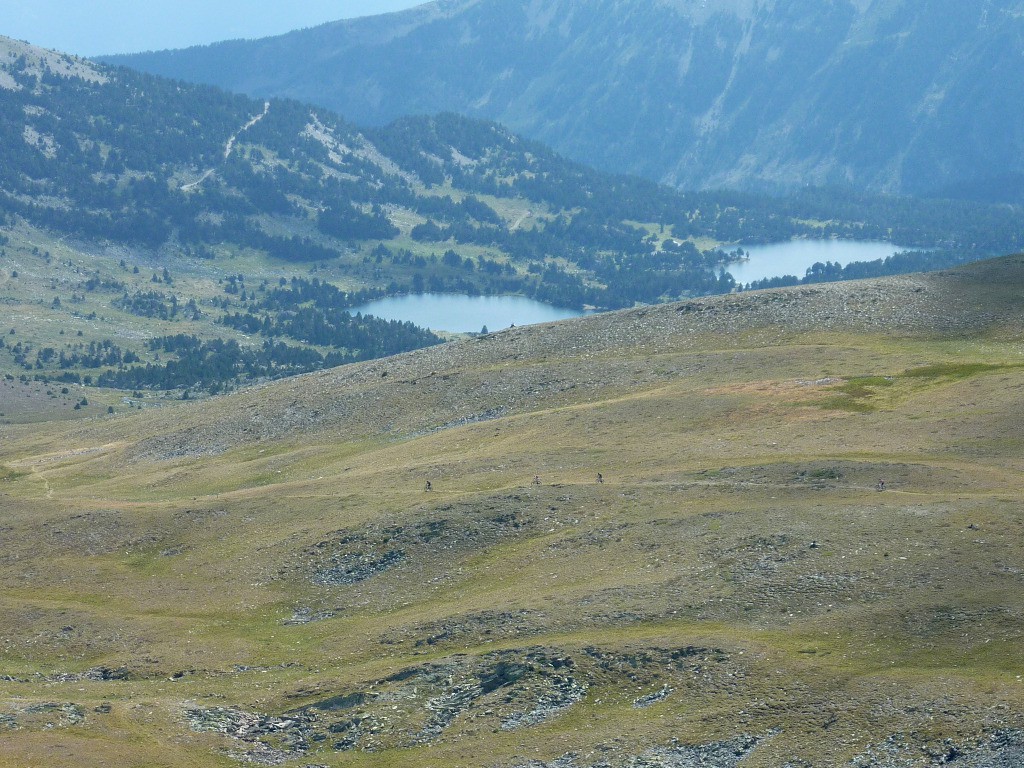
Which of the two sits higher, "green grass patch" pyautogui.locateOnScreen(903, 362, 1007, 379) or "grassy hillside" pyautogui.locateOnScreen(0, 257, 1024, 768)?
"green grass patch" pyautogui.locateOnScreen(903, 362, 1007, 379)

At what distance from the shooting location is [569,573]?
270 feet

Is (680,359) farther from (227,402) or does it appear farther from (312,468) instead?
(227,402)

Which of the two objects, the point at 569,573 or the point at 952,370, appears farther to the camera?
the point at 952,370

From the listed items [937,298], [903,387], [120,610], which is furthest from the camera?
[937,298]

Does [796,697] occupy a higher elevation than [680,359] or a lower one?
lower

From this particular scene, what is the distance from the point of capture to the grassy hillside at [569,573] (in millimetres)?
62844

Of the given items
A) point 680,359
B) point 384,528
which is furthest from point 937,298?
point 384,528

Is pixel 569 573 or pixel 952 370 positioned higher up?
pixel 952 370

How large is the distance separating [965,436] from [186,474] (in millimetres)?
73524

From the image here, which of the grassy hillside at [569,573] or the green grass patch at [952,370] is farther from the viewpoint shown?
the green grass patch at [952,370]

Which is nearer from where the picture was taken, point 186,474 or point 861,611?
point 861,611

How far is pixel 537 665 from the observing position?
68.2m

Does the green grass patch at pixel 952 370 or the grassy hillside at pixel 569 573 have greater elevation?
the green grass patch at pixel 952 370

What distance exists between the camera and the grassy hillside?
206ft
